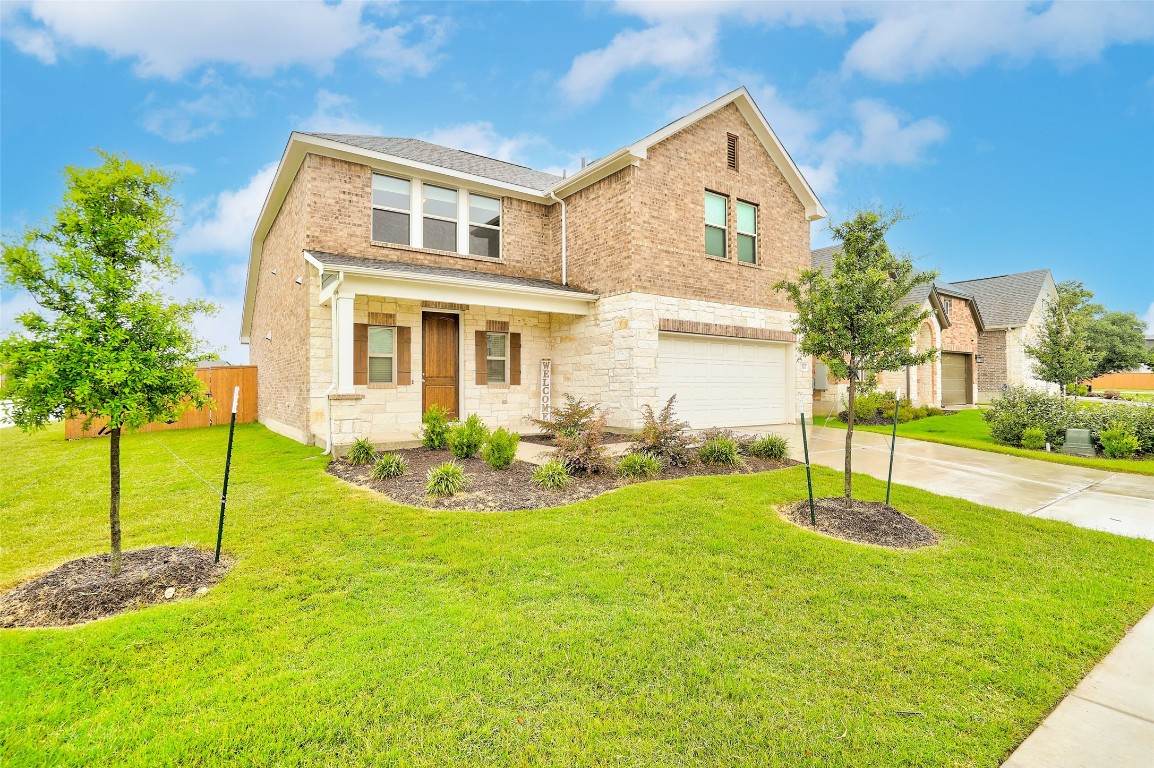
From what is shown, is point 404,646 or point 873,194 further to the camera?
point 873,194

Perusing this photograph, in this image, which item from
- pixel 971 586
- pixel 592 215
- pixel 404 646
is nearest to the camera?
pixel 404 646

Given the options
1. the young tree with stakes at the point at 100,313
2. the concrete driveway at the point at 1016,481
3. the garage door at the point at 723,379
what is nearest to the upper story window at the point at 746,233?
the garage door at the point at 723,379

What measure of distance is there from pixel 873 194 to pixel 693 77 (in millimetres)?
13433

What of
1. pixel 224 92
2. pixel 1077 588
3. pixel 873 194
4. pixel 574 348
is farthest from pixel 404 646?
pixel 224 92

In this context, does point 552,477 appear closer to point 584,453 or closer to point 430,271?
point 584,453

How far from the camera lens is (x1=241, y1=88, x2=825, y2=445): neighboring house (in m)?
10.5

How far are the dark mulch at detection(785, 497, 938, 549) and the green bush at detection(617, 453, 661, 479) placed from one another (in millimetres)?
2119

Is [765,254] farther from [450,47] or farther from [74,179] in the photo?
[74,179]

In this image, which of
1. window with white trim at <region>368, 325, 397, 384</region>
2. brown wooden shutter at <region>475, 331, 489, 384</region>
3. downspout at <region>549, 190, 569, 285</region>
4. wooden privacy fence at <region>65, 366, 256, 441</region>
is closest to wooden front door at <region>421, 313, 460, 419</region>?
brown wooden shutter at <region>475, 331, 489, 384</region>

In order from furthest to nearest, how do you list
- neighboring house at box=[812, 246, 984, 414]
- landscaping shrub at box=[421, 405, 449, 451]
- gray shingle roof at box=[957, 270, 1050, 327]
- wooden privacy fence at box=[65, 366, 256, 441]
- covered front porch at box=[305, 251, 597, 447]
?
gray shingle roof at box=[957, 270, 1050, 327]
neighboring house at box=[812, 246, 984, 414]
wooden privacy fence at box=[65, 366, 256, 441]
landscaping shrub at box=[421, 405, 449, 451]
covered front porch at box=[305, 251, 597, 447]

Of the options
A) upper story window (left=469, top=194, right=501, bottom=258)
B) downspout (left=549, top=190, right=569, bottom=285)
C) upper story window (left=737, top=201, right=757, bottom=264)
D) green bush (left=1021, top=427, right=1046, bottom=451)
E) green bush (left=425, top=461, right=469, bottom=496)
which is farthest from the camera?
upper story window (left=737, top=201, right=757, bottom=264)

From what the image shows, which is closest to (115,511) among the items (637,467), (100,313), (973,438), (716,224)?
(100,313)

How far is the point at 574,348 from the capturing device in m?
12.7

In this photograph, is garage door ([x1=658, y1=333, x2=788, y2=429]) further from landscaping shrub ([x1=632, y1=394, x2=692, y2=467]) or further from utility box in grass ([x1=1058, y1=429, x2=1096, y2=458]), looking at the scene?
utility box in grass ([x1=1058, y1=429, x2=1096, y2=458])
